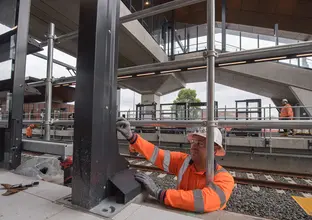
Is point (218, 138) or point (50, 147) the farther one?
point (50, 147)

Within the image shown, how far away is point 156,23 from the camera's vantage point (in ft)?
54.8

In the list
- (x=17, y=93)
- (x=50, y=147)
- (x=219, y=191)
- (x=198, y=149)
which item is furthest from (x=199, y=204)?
(x=17, y=93)

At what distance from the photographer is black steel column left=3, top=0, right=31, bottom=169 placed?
2.12 meters

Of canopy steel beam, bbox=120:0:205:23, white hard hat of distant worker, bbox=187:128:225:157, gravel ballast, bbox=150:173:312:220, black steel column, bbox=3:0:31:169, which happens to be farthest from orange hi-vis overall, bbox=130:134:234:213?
gravel ballast, bbox=150:173:312:220

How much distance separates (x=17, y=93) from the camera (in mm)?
2178

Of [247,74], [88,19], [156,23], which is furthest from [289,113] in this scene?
[156,23]

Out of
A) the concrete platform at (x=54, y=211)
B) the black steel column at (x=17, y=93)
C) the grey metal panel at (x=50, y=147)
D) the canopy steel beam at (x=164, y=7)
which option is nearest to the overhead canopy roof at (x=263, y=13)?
the canopy steel beam at (x=164, y=7)

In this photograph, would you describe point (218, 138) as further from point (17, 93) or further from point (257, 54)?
point (17, 93)

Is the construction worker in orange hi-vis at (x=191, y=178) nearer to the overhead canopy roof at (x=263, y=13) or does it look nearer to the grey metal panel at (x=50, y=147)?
the grey metal panel at (x=50, y=147)

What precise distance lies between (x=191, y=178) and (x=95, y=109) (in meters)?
1.30

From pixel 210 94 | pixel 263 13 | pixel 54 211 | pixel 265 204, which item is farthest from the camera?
pixel 263 13

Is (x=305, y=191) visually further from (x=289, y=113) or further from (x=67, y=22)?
(x=67, y=22)

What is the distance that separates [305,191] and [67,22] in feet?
40.2

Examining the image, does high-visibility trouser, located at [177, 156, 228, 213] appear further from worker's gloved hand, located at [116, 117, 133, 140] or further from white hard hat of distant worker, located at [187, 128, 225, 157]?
worker's gloved hand, located at [116, 117, 133, 140]
